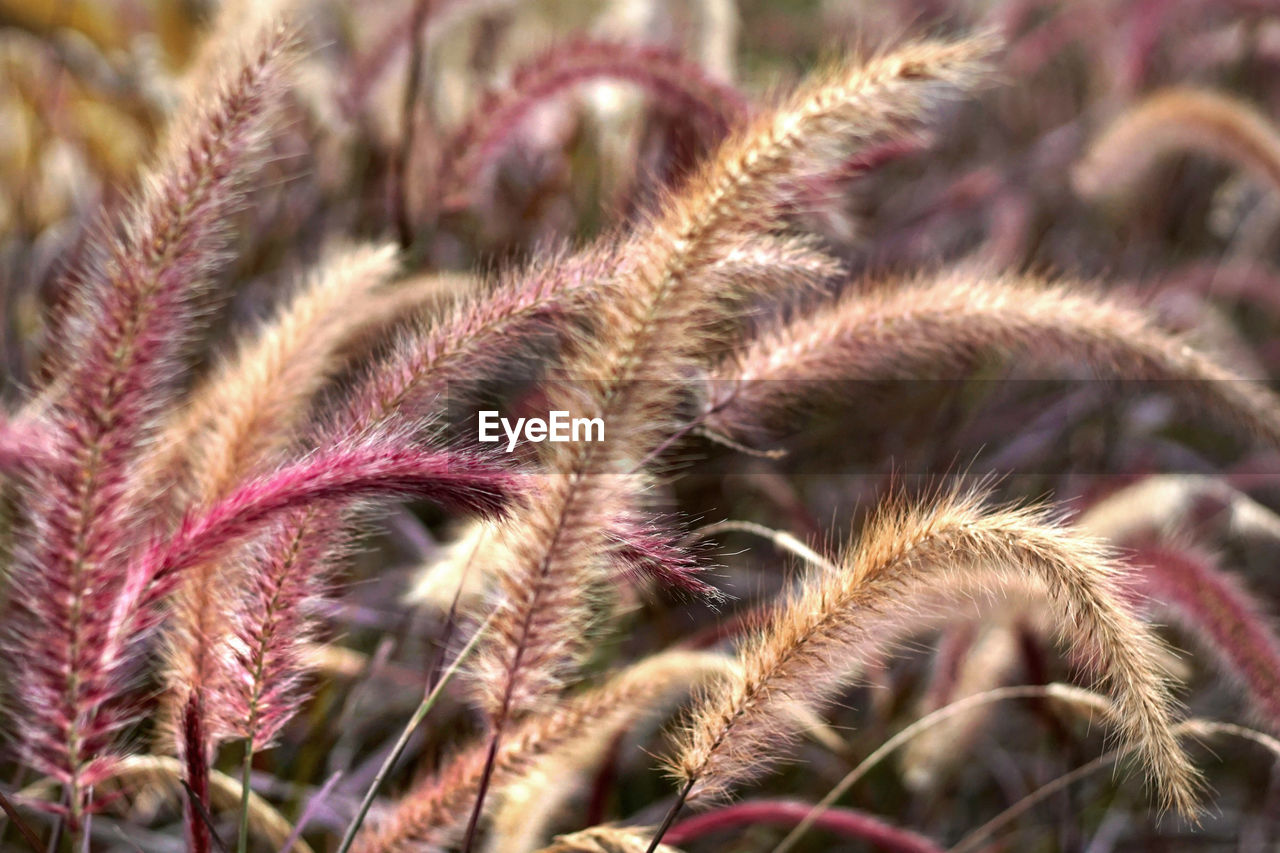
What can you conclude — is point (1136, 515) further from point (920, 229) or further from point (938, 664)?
point (920, 229)

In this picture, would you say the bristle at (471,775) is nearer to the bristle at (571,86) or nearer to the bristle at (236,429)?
the bristle at (236,429)

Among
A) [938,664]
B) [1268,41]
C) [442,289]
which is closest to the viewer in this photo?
[442,289]

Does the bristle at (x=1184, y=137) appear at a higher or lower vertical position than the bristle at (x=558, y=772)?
higher

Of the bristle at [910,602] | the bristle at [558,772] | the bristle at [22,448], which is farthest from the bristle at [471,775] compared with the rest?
the bristle at [22,448]

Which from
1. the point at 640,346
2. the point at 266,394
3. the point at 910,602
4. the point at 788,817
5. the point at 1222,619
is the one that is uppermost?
the point at 640,346

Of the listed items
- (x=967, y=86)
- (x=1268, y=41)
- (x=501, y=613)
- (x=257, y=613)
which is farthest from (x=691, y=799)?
(x=1268, y=41)

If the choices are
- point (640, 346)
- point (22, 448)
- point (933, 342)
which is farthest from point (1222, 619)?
point (22, 448)

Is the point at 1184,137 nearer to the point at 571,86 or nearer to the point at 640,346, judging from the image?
the point at 571,86

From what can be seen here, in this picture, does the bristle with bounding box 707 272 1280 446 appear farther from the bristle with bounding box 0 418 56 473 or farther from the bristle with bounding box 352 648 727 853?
the bristle with bounding box 0 418 56 473
